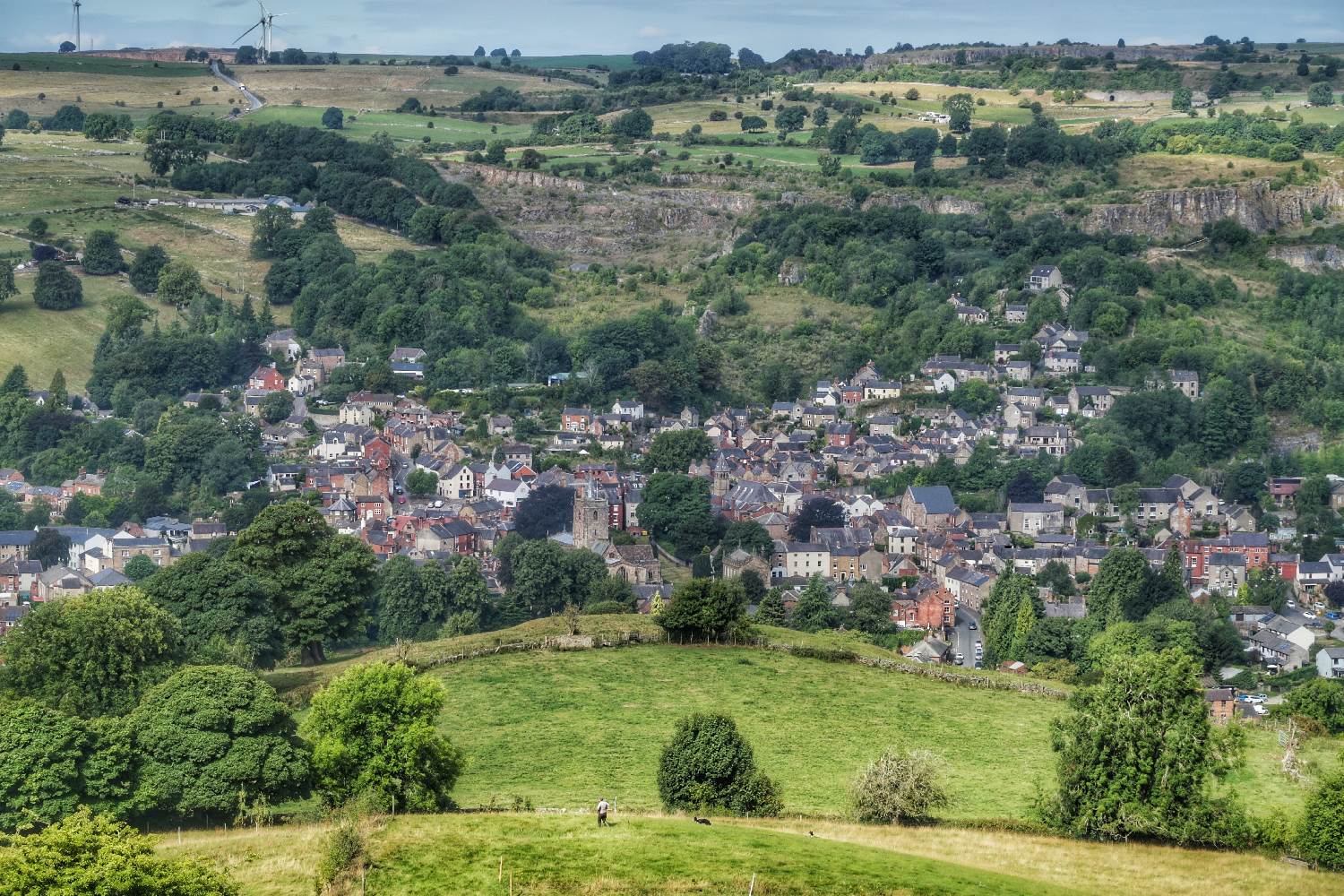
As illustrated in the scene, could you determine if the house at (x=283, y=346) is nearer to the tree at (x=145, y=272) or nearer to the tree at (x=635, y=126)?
the tree at (x=145, y=272)

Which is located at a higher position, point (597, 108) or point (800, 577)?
point (597, 108)

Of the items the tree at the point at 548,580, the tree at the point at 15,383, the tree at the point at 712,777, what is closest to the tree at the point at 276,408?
the tree at the point at 15,383

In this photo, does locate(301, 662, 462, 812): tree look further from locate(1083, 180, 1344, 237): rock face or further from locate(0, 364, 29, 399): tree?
locate(1083, 180, 1344, 237): rock face

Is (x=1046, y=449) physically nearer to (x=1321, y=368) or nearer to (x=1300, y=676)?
(x=1321, y=368)

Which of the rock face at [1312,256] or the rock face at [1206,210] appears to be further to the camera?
the rock face at [1206,210]

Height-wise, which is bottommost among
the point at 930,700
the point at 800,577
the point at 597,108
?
the point at 800,577

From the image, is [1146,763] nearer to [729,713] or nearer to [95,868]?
[729,713]

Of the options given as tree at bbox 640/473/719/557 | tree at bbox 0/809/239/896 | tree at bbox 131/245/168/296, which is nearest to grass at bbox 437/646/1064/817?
tree at bbox 0/809/239/896

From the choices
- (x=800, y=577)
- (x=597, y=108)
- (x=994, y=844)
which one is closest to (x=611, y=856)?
(x=994, y=844)

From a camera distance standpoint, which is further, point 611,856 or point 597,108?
point 597,108
